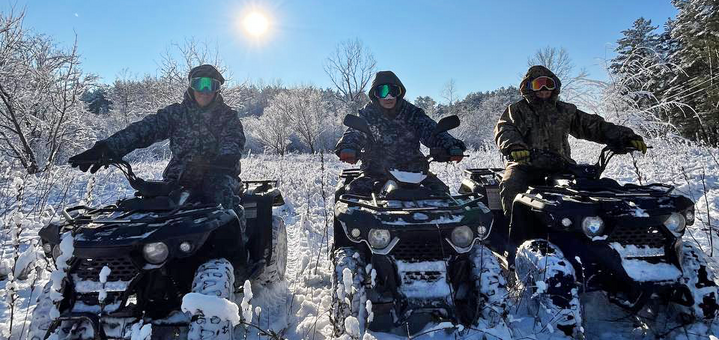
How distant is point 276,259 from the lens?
411 cm

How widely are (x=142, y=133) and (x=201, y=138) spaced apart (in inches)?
21.4

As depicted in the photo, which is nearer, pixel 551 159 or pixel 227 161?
pixel 227 161

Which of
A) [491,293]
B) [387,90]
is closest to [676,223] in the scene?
[491,293]

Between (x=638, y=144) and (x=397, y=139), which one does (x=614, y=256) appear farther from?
(x=397, y=139)

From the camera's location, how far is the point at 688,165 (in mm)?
9258

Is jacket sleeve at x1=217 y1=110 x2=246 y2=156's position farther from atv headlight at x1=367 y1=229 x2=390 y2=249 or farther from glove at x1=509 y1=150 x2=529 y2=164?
glove at x1=509 y1=150 x2=529 y2=164

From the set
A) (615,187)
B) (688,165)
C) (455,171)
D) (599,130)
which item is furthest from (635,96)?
(615,187)

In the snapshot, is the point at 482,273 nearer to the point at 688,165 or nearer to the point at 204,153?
the point at 204,153

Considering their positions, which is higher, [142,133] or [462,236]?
[142,133]

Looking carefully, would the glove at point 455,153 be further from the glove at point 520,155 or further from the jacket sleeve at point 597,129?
the jacket sleeve at point 597,129

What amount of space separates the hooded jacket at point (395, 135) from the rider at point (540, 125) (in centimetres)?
85

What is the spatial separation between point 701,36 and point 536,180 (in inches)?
966

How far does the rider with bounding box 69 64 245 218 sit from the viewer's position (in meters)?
3.69

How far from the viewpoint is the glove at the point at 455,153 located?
11.9 feet
